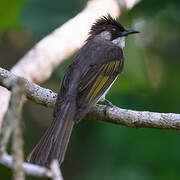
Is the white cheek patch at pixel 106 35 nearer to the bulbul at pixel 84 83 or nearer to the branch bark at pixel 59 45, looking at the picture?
the bulbul at pixel 84 83

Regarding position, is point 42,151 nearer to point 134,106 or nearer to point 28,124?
point 134,106

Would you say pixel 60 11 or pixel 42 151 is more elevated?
pixel 60 11

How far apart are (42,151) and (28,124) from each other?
386 cm

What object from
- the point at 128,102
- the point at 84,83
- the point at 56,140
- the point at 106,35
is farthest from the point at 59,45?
the point at 56,140

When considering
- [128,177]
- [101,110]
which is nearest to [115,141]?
[128,177]

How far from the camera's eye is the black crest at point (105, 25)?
5625 mm

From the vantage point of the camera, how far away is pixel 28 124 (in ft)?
25.0

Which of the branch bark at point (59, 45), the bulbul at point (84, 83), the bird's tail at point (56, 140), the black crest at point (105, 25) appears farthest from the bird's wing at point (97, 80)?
the branch bark at point (59, 45)

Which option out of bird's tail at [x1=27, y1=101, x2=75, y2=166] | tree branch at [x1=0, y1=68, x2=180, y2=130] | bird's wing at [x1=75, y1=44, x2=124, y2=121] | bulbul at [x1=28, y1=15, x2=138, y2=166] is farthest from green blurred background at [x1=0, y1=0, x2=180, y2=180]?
bird's tail at [x1=27, y1=101, x2=75, y2=166]

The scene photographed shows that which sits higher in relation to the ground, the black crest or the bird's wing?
the black crest

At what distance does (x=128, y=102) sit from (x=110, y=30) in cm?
113

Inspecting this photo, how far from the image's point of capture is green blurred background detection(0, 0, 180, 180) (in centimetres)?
588

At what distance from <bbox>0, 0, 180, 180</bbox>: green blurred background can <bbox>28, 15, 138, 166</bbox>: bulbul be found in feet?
1.99

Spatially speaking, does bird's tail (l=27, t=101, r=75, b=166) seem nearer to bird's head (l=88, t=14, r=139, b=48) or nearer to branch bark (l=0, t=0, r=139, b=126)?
branch bark (l=0, t=0, r=139, b=126)
